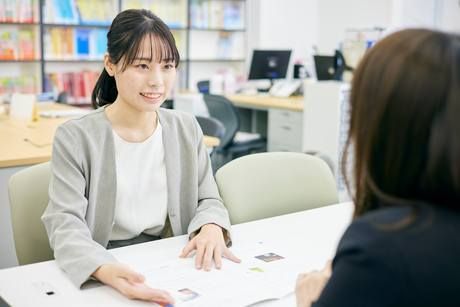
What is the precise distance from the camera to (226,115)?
4.47 metres

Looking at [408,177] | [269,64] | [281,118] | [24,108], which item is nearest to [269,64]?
[269,64]

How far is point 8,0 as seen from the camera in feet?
16.4

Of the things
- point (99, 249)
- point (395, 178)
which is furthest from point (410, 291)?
point (99, 249)

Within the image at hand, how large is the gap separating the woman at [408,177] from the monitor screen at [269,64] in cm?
470

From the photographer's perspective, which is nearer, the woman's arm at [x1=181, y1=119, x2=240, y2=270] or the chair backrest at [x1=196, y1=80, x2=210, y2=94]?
the woman's arm at [x1=181, y1=119, x2=240, y2=270]

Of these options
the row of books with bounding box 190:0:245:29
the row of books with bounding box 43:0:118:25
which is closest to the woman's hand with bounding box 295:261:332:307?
the row of books with bounding box 43:0:118:25

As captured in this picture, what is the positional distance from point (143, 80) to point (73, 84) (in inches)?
163

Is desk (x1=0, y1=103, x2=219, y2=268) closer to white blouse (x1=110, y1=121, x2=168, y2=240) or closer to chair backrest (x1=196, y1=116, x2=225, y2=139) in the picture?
chair backrest (x1=196, y1=116, x2=225, y2=139)

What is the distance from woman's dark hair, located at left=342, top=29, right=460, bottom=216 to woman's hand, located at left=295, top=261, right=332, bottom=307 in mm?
254

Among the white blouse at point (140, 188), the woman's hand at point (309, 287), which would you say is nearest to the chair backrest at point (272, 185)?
the white blouse at point (140, 188)

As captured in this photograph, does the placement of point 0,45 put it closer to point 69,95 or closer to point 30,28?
point 30,28

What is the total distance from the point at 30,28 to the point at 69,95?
0.69 metres

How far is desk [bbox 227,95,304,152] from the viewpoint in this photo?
4.51 metres

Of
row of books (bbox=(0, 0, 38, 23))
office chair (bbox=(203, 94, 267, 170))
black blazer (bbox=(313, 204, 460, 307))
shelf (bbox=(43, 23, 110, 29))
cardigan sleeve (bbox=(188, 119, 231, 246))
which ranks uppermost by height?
row of books (bbox=(0, 0, 38, 23))
